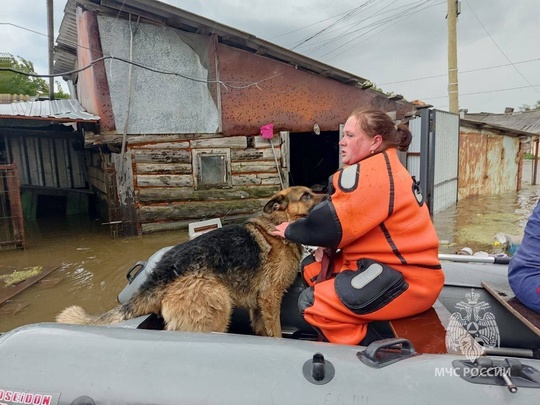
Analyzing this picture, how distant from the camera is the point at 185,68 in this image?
8344 mm

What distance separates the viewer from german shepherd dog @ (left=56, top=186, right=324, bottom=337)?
205cm

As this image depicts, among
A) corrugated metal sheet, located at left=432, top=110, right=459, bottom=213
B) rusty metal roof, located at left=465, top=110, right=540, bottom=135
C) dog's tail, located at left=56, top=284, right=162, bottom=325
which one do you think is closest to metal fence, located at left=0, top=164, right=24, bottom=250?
dog's tail, located at left=56, top=284, right=162, bottom=325

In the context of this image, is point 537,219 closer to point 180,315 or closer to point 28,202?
point 180,315

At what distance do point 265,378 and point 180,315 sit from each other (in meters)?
0.85

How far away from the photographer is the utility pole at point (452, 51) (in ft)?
39.8

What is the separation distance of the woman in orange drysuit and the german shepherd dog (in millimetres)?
610

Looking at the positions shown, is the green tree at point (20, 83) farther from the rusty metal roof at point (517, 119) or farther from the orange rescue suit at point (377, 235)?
the rusty metal roof at point (517, 119)

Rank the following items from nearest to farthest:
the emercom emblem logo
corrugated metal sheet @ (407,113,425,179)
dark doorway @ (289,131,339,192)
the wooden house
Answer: the emercom emblem logo < the wooden house < corrugated metal sheet @ (407,113,425,179) < dark doorway @ (289,131,339,192)

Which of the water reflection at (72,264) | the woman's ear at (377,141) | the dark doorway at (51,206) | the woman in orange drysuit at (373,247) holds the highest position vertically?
the woman's ear at (377,141)

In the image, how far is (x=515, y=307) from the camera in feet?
5.98

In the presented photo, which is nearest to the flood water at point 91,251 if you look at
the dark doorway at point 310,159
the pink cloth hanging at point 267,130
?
the pink cloth hanging at point 267,130

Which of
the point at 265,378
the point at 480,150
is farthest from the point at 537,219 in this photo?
the point at 480,150

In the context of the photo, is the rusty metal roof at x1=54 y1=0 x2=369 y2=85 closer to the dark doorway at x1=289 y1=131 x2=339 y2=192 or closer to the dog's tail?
the dark doorway at x1=289 y1=131 x2=339 y2=192

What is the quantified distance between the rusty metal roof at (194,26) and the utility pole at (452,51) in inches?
186
